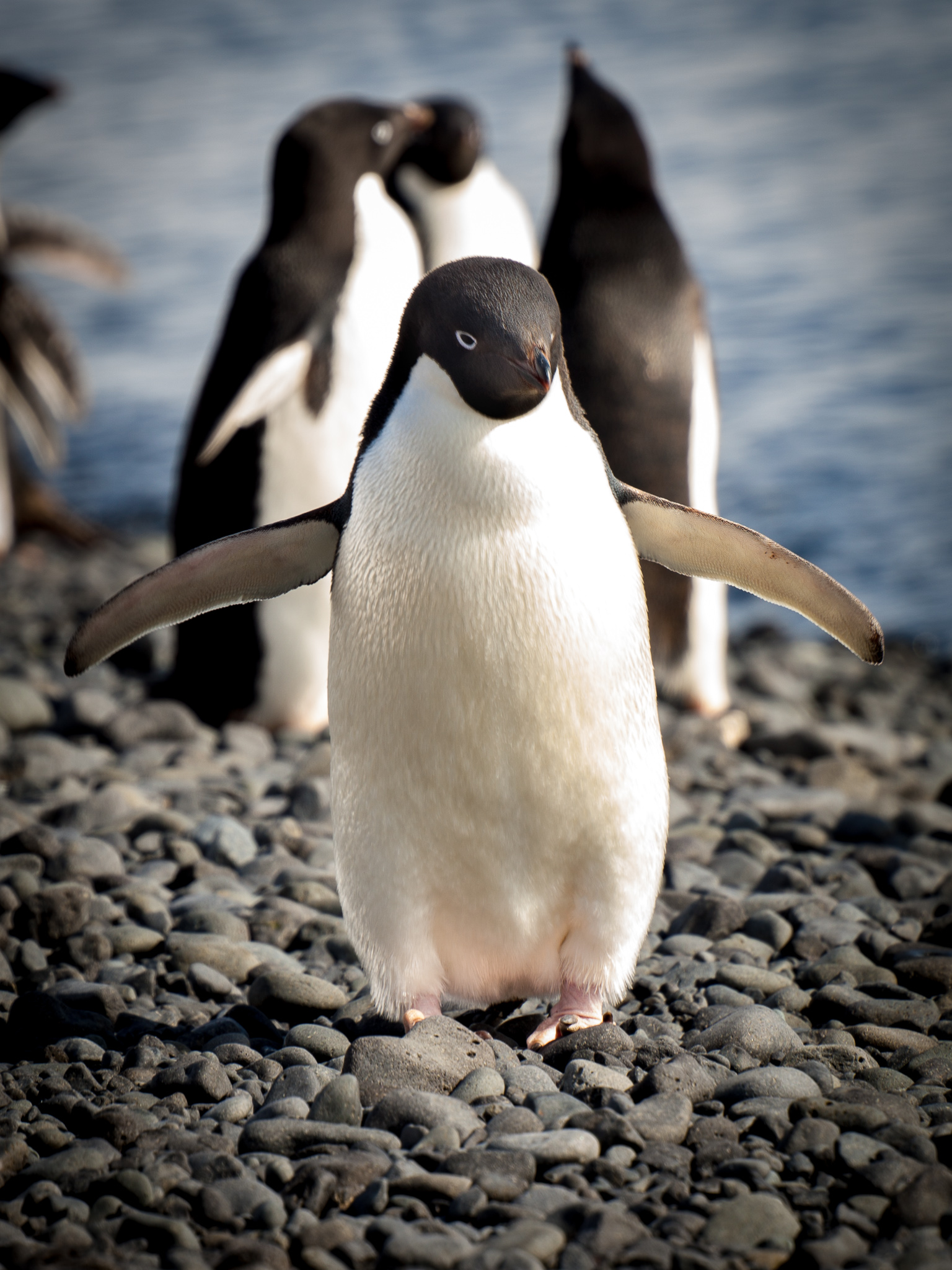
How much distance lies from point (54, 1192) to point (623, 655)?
133 centimetres

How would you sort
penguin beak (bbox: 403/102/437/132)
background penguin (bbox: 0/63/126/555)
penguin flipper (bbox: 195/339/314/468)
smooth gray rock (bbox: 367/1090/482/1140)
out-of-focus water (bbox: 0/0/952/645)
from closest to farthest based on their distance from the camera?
1. smooth gray rock (bbox: 367/1090/482/1140)
2. penguin flipper (bbox: 195/339/314/468)
3. penguin beak (bbox: 403/102/437/132)
4. background penguin (bbox: 0/63/126/555)
5. out-of-focus water (bbox: 0/0/952/645)

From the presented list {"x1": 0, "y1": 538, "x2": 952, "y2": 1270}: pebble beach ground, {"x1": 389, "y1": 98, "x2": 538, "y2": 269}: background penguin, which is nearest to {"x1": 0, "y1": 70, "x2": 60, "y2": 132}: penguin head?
{"x1": 389, "y1": 98, "x2": 538, "y2": 269}: background penguin

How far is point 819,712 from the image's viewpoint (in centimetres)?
629

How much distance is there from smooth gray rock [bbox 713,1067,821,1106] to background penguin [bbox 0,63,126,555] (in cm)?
723

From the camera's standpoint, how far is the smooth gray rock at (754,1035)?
266 cm

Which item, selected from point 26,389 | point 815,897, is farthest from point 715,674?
point 26,389

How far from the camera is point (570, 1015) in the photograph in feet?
9.09

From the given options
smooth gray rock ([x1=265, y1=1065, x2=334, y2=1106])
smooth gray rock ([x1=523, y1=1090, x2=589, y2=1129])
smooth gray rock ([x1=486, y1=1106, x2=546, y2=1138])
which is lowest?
smooth gray rock ([x1=265, y1=1065, x2=334, y2=1106])

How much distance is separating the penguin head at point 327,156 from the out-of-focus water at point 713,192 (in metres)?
4.40

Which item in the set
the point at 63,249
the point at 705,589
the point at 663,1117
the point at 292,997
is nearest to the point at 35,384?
the point at 63,249

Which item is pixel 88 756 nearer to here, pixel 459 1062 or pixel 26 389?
pixel 459 1062

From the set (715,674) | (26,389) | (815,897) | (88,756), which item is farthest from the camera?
(26,389)

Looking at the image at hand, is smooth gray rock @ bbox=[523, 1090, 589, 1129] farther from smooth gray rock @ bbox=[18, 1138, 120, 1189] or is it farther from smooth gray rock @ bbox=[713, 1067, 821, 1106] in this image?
smooth gray rock @ bbox=[18, 1138, 120, 1189]

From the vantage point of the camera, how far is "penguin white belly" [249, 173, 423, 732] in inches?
198
